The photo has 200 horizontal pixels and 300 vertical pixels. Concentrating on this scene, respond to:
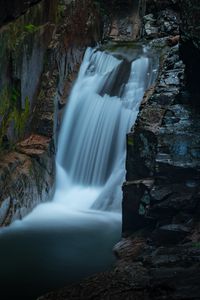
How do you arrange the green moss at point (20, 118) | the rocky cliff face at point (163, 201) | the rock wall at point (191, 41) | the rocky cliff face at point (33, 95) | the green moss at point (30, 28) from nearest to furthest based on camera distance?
the rocky cliff face at point (163, 201) → the rock wall at point (191, 41) → the rocky cliff face at point (33, 95) → the green moss at point (20, 118) → the green moss at point (30, 28)

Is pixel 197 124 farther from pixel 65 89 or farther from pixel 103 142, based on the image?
pixel 65 89

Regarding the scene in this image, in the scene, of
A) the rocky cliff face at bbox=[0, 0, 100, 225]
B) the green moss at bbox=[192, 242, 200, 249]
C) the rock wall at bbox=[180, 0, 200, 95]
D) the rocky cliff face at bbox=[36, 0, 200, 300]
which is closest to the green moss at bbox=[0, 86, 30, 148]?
the rocky cliff face at bbox=[0, 0, 100, 225]

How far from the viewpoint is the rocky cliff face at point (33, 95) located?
10.9m

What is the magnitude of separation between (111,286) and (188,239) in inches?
78.1

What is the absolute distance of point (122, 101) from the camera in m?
13.9

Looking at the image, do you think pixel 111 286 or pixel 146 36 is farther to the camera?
pixel 146 36

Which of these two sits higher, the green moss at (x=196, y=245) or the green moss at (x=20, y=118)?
the green moss at (x=20, y=118)

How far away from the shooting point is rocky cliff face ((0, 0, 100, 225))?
10.9 metres

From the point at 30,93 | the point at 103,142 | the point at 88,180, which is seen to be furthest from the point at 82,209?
the point at 30,93

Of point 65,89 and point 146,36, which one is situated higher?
point 146,36

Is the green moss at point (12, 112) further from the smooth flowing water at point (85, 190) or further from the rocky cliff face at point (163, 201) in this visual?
the rocky cliff face at point (163, 201)

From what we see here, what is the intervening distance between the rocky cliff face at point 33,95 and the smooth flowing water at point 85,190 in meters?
0.48

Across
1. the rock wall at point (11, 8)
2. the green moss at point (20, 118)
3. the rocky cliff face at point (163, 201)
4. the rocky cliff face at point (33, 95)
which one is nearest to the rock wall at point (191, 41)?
the rocky cliff face at point (163, 201)

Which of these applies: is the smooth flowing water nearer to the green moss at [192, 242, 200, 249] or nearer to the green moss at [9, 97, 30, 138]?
the green moss at [9, 97, 30, 138]
